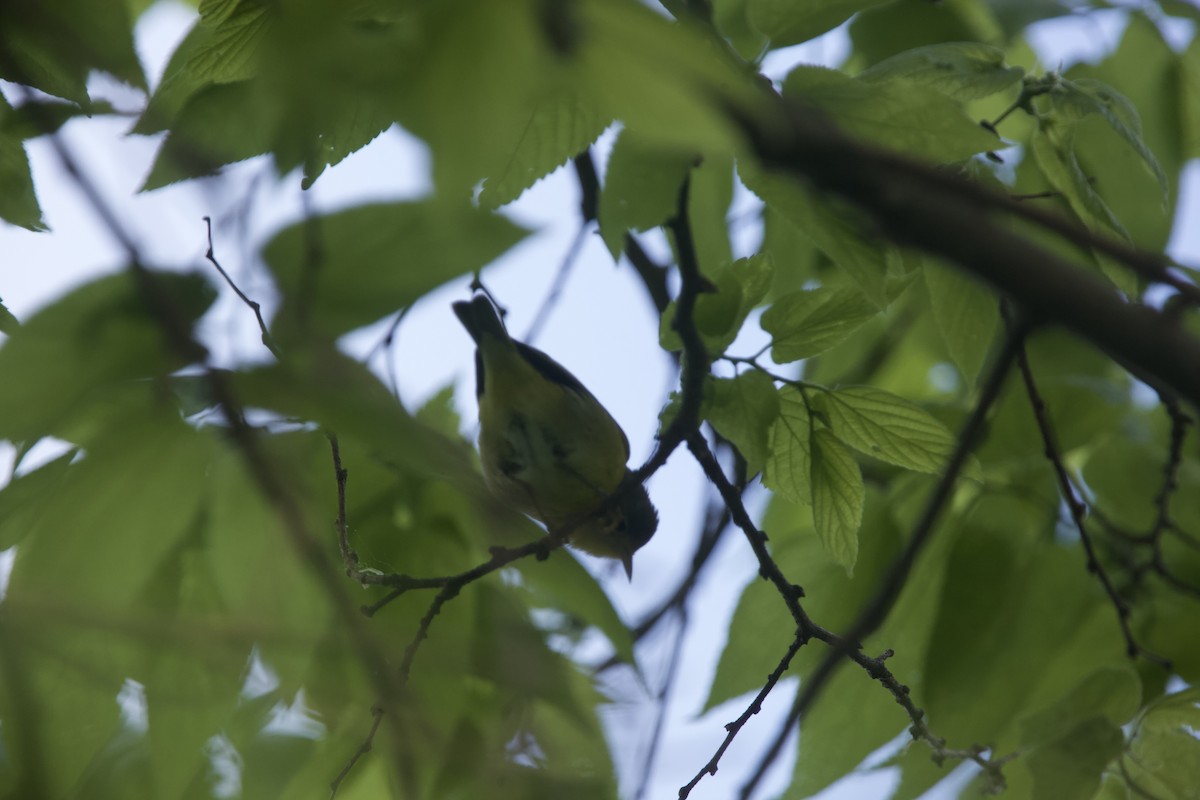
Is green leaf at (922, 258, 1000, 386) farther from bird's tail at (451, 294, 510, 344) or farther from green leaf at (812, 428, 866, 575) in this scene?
bird's tail at (451, 294, 510, 344)

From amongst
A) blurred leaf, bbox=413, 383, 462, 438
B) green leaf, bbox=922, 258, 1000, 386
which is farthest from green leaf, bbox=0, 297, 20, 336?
green leaf, bbox=922, 258, 1000, 386

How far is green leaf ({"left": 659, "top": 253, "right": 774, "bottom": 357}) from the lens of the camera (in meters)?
2.04

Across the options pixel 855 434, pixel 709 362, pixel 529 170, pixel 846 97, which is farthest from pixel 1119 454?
pixel 529 170

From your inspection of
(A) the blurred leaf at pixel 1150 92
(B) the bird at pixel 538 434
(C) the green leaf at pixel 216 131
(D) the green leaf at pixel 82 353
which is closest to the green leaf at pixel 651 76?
(D) the green leaf at pixel 82 353

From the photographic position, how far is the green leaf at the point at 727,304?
204 centimetres

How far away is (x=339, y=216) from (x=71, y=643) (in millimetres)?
700

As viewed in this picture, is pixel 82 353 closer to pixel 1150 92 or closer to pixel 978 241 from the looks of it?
pixel 978 241

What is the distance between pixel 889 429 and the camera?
7.07 feet

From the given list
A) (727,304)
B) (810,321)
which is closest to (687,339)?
(727,304)

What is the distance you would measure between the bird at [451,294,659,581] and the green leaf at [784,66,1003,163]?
2.58 metres

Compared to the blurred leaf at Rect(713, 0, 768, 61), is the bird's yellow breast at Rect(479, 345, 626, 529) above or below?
below

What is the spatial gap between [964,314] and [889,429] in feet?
0.92

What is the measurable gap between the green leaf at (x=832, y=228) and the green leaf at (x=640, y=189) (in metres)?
0.21

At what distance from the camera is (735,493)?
2400 mm
